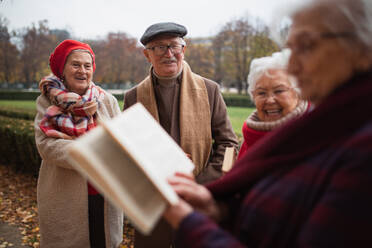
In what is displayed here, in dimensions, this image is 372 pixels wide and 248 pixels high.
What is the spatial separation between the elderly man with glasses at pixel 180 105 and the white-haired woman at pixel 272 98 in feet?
2.27

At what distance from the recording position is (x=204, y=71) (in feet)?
82.2

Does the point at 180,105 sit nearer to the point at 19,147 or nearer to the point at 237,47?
the point at 19,147

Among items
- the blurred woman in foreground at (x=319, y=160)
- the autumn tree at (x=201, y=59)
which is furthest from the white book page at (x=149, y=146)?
the autumn tree at (x=201, y=59)

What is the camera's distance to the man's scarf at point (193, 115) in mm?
2682

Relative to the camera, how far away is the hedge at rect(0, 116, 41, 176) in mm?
6262

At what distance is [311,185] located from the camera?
906 mm

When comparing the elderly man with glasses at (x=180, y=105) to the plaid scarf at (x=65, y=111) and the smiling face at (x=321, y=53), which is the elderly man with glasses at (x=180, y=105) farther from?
the smiling face at (x=321, y=53)

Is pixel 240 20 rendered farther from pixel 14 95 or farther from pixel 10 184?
pixel 10 184

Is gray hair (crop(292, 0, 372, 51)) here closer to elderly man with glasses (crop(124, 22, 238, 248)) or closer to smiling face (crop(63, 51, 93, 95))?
elderly man with glasses (crop(124, 22, 238, 248))

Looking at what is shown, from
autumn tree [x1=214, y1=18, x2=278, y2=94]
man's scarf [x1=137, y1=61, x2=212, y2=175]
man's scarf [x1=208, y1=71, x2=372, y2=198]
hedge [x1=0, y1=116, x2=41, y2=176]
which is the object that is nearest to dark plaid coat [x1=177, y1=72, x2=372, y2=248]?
man's scarf [x1=208, y1=71, x2=372, y2=198]

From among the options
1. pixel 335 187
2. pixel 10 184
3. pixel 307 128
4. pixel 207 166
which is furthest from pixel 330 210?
pixel 10 184

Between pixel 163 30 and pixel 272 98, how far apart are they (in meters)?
1.29

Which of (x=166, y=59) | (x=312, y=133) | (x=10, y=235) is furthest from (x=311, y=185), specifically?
(x=10, y=235)

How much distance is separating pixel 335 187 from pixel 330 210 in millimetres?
75
